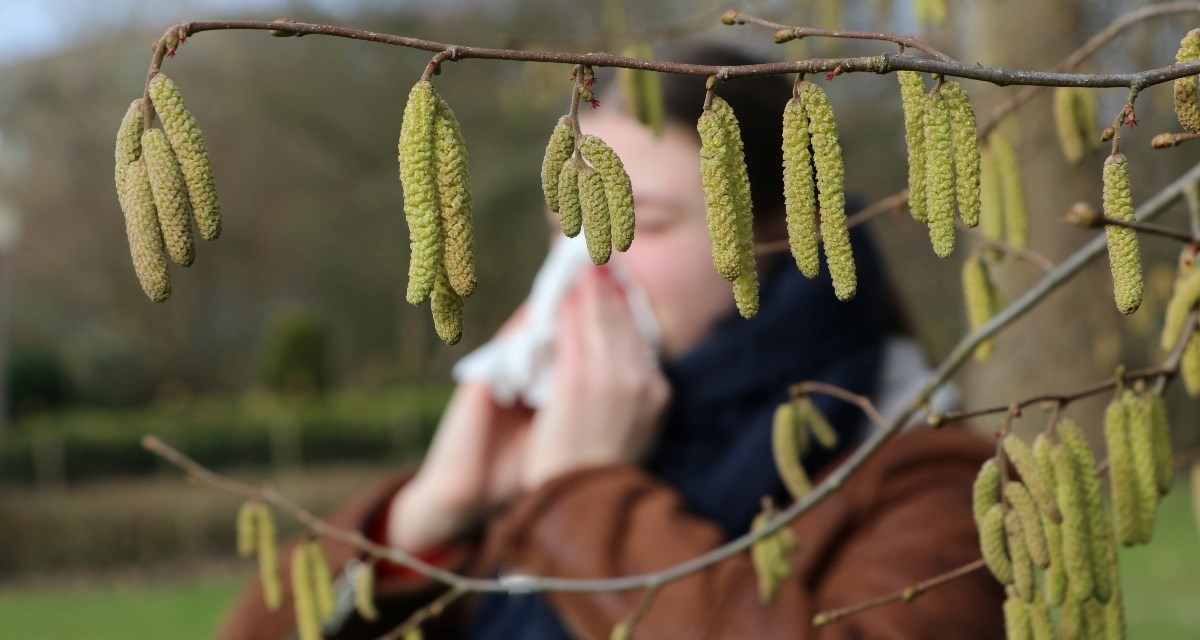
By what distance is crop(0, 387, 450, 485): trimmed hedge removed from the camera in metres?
11.7

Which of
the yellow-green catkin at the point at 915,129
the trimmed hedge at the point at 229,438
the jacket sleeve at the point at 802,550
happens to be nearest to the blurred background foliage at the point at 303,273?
the trimmed hedge at the point at 229,438

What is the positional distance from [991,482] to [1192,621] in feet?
19.2

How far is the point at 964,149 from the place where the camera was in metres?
0.94

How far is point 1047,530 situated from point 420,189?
25.5 inches

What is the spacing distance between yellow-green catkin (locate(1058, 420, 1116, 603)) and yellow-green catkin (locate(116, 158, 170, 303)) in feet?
2.58

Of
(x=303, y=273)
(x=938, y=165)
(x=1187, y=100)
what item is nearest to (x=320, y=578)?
(x=938, y=165)

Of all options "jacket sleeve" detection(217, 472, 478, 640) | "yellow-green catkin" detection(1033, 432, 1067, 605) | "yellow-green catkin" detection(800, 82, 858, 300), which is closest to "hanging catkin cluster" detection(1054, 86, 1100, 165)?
"yellow-green catkin" detection(1033, 432, 1067, 605)

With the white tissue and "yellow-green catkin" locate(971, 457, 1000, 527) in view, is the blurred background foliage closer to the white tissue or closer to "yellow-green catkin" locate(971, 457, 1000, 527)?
the white tissue

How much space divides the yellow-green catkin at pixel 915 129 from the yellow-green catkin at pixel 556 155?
0.23 m

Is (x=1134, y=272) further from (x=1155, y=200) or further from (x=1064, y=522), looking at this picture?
(x=1155, y=200)

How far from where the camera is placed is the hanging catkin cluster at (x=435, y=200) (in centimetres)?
88

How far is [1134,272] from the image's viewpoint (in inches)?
37.0

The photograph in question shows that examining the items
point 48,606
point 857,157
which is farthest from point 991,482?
point 48,606

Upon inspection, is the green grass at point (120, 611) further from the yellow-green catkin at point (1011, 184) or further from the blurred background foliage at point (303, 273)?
the yellow-green catkin at point (1011, 184)
